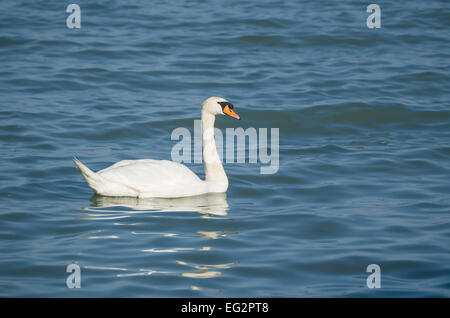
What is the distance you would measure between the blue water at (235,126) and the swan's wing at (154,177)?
0.61 feet

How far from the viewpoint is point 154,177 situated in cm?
881

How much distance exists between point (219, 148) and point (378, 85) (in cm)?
448

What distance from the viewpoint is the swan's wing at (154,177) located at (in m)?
8.70

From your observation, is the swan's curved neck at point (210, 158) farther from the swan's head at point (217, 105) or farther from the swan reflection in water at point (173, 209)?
the swan reflection in water at point (173, 209)

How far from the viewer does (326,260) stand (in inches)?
283

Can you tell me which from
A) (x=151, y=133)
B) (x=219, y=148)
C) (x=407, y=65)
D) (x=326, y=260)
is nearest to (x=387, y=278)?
(x=326, y=260)

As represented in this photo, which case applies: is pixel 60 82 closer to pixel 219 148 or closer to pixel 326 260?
pixel 219 148

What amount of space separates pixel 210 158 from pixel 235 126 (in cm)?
321

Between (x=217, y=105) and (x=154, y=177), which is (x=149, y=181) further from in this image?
(x=217, y=105)

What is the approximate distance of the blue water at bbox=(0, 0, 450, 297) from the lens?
6977 millimetres

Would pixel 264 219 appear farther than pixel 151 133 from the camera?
No

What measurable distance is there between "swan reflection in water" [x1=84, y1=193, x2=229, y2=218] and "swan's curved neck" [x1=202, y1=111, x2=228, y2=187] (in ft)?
0.92

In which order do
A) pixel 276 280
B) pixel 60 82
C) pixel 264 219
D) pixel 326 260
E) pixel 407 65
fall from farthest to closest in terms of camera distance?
pixel 407 65 → pixel 60 82 → pixel 264 219 → pixel 326 260 → pixel 276 280

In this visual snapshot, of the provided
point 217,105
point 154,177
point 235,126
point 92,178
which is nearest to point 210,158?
point 217,105
